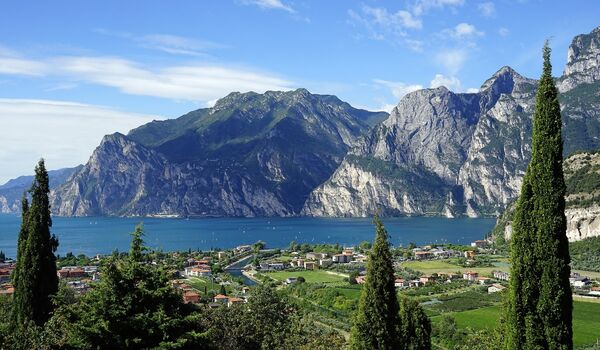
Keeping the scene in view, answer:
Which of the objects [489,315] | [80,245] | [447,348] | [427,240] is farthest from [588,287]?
[80,245]

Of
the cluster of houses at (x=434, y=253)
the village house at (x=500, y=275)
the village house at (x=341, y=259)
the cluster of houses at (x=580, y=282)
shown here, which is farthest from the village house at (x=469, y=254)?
the cluster of houses at (x=580, y=282)

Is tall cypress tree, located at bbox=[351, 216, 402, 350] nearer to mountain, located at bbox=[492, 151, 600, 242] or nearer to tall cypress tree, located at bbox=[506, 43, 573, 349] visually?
tall cypress tree, located at bbox=[506, 43, 573, 349]

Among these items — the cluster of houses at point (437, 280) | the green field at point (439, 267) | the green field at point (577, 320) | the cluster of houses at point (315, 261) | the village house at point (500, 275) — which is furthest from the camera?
the cluster of houses at point (315, 261)

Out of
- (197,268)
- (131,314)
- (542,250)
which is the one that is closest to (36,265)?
(131,314)

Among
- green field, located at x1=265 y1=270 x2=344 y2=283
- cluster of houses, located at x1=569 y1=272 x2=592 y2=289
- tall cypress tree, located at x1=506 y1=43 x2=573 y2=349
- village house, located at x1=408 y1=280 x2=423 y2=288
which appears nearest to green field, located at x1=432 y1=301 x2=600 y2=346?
cluster of houses, located at x1=569 y1=272 x2=592 y2=289

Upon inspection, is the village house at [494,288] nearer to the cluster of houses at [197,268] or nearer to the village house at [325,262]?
the village house at [325,262]

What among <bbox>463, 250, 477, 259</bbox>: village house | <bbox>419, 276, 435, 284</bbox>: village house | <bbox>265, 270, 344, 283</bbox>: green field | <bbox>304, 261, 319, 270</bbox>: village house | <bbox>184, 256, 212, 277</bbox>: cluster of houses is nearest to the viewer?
<bbox>419, 276, 435, 284</bbox>: village house
